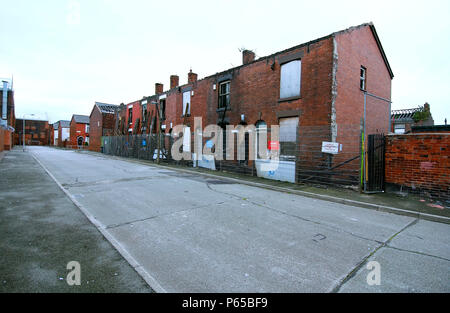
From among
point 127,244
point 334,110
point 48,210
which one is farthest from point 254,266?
point 334,110

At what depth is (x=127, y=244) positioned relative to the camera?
4332mm

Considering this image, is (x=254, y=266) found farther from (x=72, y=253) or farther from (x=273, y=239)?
(x=72, y=253)

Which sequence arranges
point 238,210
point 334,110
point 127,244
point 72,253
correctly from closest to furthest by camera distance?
1. point 72,253
2. point 127,244
3. point 238,210
4. point 334,110

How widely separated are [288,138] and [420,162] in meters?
5.57

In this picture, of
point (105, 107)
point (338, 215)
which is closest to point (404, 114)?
point (338, 215)

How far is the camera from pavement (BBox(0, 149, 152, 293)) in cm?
302

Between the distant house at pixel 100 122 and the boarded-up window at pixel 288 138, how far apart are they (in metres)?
35.1

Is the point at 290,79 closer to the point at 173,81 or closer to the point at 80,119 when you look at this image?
the point at 173,81

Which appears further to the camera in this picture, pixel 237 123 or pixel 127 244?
pixel 237 123

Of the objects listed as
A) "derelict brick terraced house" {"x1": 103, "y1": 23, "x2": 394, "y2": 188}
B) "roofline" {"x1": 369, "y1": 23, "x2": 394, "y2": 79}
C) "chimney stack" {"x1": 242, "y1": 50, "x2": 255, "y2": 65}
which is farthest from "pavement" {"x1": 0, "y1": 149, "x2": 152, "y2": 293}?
"roofline" {"x1": 369, "y1": 23, "x2": 394, "y2": 79}

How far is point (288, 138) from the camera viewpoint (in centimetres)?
1272

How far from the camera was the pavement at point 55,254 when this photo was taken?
3018mm

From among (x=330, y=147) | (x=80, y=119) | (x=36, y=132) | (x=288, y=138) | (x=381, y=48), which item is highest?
(x=80, y=119)
